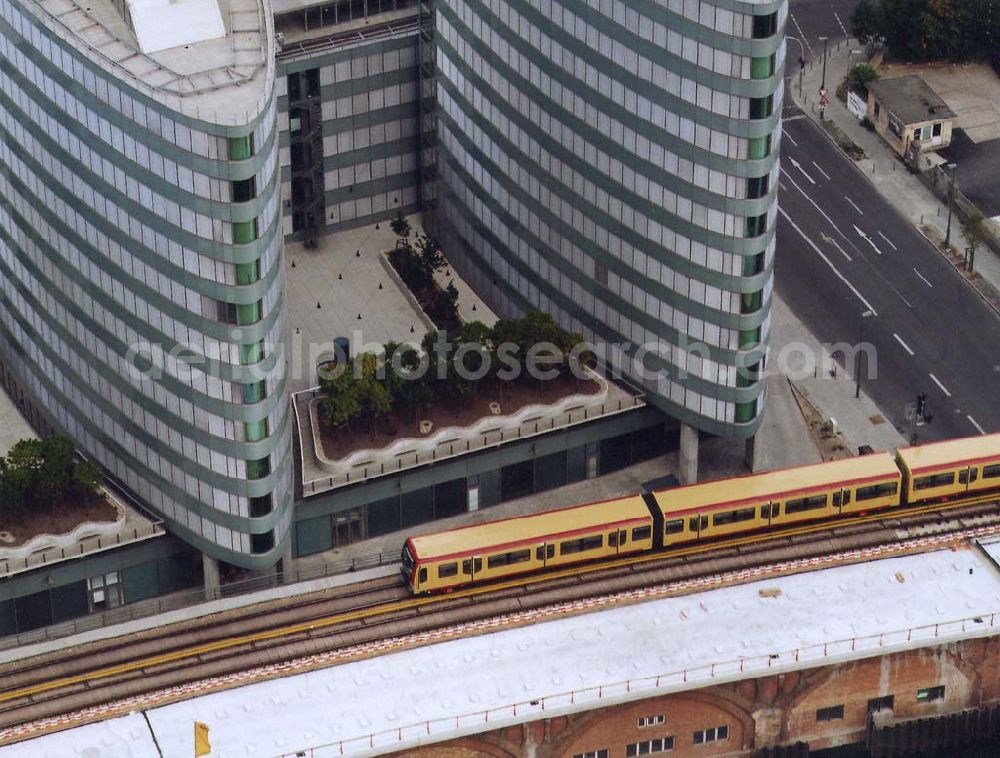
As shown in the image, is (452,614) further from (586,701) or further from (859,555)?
(859,555)

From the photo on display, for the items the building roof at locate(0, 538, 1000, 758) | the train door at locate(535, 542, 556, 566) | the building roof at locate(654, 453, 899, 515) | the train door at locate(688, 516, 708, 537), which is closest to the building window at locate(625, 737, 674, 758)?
the building roof at locate(0, 538, 1000, 758)

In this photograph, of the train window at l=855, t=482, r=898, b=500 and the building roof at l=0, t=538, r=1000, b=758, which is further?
the train window at l=855, t=482, r=898, b=500

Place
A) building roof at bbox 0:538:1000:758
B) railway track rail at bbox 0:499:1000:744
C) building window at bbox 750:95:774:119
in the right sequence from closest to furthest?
1. building roof at bbox 0:538:1000:758
2. railway track rail at bbox 0:499:1000:744
3. building window at bbox 750:95:774:119

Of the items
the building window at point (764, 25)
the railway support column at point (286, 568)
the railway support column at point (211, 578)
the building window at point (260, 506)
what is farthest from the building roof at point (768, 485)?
the building window at point (764, 25)

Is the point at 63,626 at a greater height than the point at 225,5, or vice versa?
the point at 225,5

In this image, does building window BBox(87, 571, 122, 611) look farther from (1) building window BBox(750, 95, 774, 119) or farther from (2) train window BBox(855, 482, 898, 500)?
(1) building window BBox(750, 95, 774, 119)

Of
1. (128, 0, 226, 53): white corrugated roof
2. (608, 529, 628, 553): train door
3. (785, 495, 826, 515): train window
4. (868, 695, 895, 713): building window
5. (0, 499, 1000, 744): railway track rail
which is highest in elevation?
(128, 0, 226, 53): white corrugated roof

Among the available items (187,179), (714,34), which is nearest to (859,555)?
(714,34)
